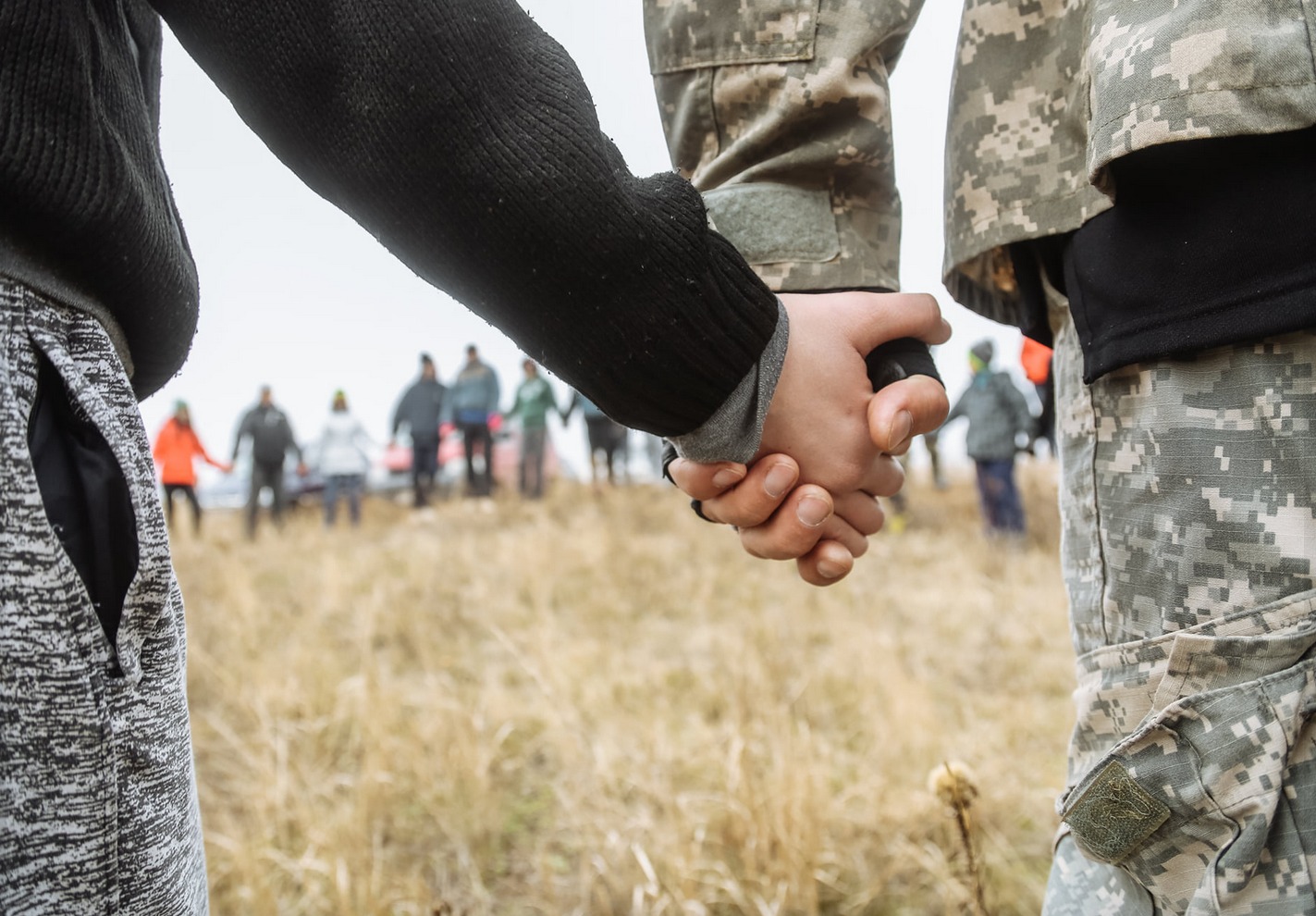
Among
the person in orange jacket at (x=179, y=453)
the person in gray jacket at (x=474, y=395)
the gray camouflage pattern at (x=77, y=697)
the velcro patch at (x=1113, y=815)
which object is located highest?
the person in gray jacket at (x=474, y=395)

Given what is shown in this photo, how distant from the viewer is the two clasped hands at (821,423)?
102 cm

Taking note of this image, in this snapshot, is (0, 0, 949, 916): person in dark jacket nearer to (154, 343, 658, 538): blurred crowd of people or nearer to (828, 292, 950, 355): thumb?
(828, 292, 950, 355): thumb

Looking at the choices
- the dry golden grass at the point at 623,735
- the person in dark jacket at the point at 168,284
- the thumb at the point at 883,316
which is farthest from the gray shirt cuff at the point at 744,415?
the dry golden grass at the point at 623,735

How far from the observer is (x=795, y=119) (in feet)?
3.45

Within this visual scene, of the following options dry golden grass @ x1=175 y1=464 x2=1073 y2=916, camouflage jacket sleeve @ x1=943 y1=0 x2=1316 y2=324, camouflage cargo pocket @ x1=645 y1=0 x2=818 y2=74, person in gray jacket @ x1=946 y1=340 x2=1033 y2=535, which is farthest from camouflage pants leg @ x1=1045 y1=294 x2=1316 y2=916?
person in gray jacket @ x1=946 y1=340 x2=1033 y2=535

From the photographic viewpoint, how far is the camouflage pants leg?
2.31 feet

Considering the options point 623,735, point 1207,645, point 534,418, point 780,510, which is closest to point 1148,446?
point 1207,645

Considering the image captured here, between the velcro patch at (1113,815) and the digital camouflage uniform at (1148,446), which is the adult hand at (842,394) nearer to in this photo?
the digital camouflage uniform at (1148,446)

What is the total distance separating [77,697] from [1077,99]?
1.00 meters

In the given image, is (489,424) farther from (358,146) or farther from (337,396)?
(358,146)

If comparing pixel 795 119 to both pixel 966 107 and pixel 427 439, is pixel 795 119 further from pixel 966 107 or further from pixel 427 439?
pixel 427 439

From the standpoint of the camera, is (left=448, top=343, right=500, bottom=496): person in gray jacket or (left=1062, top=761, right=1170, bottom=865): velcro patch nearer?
(left=1062, top=761, right=1170, bottom=865): velcro patch

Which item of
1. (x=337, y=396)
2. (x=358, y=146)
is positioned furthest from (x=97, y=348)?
(x=337, y=396)

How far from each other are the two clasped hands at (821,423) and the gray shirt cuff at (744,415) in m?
0.04
